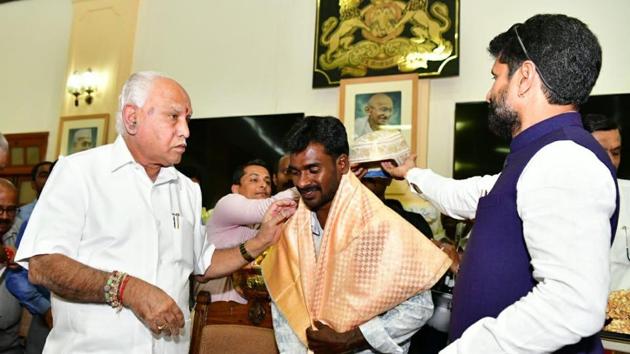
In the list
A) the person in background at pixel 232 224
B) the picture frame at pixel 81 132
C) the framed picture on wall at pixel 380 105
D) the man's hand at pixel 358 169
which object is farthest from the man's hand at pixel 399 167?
the picture frame at pixel 81 132

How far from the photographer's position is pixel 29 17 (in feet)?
23.5

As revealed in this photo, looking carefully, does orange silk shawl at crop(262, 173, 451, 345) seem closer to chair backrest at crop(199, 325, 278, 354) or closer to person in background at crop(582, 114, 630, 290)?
chair backrest at crop(199, 325, 278, 354)

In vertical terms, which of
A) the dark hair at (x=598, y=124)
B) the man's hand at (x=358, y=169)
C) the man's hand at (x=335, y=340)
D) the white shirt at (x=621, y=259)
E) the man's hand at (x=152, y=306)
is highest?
the dark hair at (x=598, y=124)

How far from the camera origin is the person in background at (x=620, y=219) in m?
2.51

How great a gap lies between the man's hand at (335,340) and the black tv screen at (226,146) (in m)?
3.55

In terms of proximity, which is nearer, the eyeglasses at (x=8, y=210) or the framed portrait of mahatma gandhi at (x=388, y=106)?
the eyeglasses at (x=8, y=210)

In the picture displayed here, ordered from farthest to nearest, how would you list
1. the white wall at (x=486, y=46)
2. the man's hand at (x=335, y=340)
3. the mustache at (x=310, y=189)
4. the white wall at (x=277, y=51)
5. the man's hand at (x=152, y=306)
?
the white wall at (x=277, y=51) < the white wall at (x=486, y=46) < the mustache at (x=310, y=189) < the man's hand at (x=335, y=340) < the man's hand at (x=152, y=306)

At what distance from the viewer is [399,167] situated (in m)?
2.41

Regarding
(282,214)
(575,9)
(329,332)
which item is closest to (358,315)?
A: (329,332)

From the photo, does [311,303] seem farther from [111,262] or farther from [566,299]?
[566,299]

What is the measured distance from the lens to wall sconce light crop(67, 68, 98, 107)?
20.6ft

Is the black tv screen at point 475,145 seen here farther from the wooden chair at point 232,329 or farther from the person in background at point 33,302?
the person in background at point 33,302

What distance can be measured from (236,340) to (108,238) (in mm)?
812

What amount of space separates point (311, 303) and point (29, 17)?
701 cm
